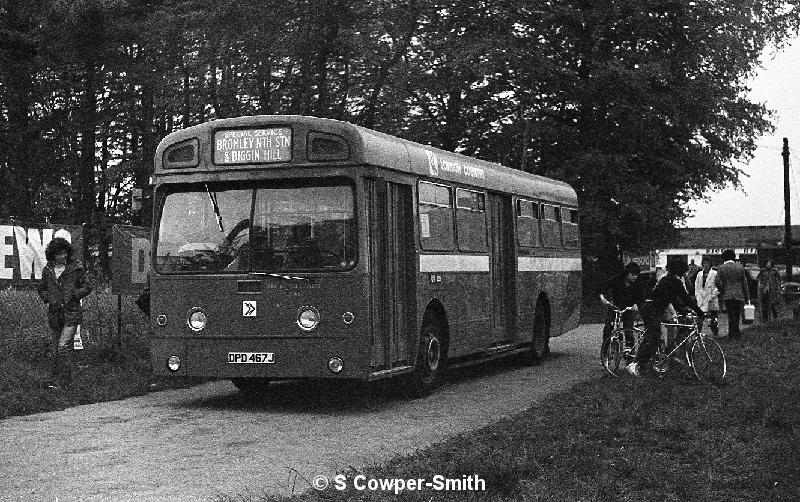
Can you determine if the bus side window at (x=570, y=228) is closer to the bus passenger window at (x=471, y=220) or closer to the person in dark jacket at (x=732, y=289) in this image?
the person in dark jacket at (x=732, y=289)

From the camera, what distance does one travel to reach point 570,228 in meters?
23.2

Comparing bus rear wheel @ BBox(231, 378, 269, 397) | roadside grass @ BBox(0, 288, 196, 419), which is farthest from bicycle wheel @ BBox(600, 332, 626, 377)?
roadside grass @ BBox(0, 288, 196, 419)

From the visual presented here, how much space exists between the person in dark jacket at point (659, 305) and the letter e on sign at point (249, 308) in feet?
18.0

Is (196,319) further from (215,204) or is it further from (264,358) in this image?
(215,204)

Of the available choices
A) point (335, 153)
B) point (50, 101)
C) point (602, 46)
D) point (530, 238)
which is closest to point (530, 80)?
point (602, 46)

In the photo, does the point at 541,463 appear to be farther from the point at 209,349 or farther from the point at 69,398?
the point at 69,398

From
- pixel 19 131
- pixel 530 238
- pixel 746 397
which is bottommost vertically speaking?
pixel 746 397

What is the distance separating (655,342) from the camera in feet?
54.1

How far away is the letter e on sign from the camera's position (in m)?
13.6

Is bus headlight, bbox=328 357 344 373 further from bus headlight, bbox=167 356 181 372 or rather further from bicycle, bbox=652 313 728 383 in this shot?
bicycle, bbox=652 313 728 383

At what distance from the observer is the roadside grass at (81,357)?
47.4 feet

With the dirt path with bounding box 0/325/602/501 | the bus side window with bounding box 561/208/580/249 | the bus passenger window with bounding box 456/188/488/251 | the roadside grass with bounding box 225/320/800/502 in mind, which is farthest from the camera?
the bus side window with bounding box 561/208/580/249

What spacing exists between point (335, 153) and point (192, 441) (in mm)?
3812

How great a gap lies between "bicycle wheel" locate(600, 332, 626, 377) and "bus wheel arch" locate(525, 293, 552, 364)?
3.00 meters
